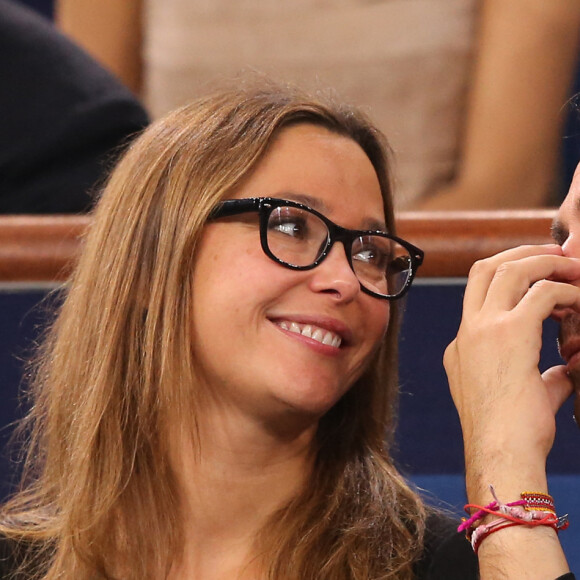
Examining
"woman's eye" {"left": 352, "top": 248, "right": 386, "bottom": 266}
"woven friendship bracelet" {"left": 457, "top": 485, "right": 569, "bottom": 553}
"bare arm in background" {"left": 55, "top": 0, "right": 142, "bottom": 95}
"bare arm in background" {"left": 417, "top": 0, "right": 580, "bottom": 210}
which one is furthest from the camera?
"bare arm in background" {"left": 55, "top": 0, "right": 142, "bottom": 95}

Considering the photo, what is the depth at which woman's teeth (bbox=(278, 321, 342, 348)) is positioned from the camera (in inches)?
49.4

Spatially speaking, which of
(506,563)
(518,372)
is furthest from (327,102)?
(506,563)

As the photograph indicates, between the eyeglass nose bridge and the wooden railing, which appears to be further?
the wooden railing

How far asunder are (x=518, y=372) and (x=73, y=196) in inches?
31.6

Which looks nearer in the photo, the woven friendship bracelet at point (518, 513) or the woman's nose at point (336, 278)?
the woven friendship bracelet at point (518, 513)

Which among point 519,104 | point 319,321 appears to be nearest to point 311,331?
point 319,321

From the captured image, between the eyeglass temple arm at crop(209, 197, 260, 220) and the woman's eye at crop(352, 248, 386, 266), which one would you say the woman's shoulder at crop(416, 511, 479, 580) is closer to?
the woman's eye at crop(352, 248, 386, 266)

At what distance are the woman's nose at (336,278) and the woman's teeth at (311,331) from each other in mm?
42

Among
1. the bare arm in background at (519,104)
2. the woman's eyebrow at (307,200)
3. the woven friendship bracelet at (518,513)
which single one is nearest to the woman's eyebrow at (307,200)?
the woman's eyebrow at (307,200)

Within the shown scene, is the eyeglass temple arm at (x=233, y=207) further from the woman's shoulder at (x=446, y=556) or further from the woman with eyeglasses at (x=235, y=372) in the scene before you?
the woman's shoulder at (x=446, y=556)

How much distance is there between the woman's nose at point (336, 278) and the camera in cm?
125

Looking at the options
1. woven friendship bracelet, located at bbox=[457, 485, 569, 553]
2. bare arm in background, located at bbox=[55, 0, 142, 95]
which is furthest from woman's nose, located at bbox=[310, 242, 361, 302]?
bare arm in background, located at bbox=[55, 0, 142, 95]

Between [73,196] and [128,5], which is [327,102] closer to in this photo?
[73,196]

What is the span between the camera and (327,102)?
1453 mm
